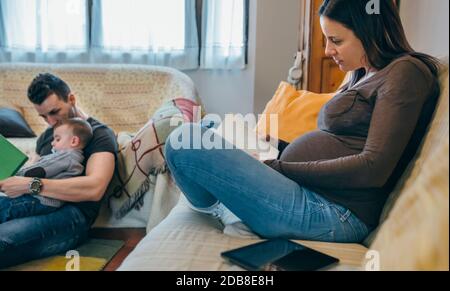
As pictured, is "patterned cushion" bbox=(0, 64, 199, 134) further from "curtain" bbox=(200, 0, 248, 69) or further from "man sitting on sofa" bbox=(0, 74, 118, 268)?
"man sitting on sofa" bbox=(0, 74, 118, 268)

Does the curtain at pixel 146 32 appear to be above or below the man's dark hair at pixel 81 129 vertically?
above

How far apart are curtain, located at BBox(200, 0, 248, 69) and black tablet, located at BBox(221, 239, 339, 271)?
2.23 meters

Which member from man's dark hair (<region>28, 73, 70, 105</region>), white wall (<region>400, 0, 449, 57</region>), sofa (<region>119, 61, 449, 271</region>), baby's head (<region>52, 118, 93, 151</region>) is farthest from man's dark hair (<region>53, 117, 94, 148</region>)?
white wall (<region>400, 0, 449, 57</region>)

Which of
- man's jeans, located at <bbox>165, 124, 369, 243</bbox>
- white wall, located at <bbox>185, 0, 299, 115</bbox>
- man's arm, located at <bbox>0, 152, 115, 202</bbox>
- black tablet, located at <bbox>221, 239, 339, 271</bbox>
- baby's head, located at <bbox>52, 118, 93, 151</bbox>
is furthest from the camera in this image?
white wall, located at <bbox>185, 0, 299, 115</bbox>

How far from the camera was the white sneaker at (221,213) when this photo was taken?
1.16 meters

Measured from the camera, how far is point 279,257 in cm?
95

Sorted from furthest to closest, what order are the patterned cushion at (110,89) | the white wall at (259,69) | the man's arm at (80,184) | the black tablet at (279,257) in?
the white wall at (259,69) → the patterned cushion at (110,89) → the man's arm at (80,184) → the black tablet at (279,257)

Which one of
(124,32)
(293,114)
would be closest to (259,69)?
(124,32)

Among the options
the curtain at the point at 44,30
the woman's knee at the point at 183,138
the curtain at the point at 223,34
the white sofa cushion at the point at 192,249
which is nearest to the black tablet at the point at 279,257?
the white sofa cushion at the point at 192,249

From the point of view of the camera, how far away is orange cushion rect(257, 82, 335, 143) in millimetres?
1821

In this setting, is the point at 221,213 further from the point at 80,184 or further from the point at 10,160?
the point at 10,160

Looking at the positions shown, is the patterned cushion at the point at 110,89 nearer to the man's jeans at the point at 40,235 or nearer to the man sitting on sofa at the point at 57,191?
the man sitting on sofa at the point at 57,191

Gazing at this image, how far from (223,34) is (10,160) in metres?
1.87

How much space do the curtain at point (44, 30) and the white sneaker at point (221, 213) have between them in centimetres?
224
